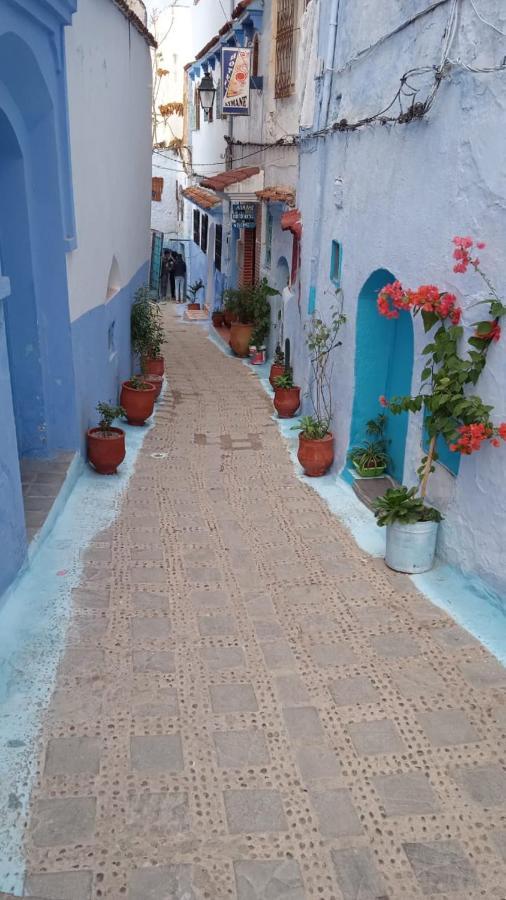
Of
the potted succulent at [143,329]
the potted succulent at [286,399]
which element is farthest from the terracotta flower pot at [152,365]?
the potted succulent at [286,399]

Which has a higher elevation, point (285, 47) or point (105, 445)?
point (285, 47)

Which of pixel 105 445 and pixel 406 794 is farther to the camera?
pixel 105 445

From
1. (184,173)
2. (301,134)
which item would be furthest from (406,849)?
(184,173)

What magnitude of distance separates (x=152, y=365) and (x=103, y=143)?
4335mm

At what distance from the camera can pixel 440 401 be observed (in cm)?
518

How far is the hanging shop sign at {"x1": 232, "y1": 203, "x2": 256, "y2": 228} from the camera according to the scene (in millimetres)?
15266

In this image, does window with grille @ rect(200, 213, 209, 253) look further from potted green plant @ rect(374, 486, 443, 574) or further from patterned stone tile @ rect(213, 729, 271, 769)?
patterned stone tile @ rect(213, 729, 271, 769)

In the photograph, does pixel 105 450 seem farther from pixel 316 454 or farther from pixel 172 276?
pixel 172 276

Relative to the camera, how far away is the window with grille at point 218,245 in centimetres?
2021

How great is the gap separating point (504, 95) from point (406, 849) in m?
4.57

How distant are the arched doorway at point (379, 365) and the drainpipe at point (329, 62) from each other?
2.81 meters

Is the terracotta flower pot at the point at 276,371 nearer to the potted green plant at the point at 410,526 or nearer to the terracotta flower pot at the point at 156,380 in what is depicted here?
the terracotta flower pot at the point at 156,380

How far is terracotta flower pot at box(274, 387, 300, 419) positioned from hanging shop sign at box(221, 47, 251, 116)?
23.5ft

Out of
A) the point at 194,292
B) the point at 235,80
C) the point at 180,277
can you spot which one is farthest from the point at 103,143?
the point at 180,277
